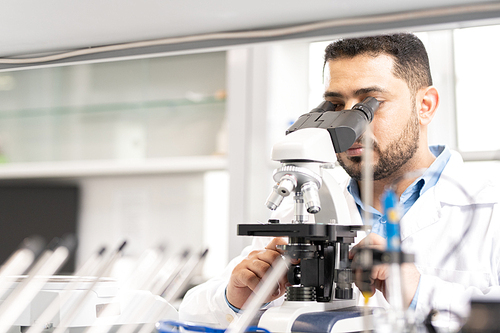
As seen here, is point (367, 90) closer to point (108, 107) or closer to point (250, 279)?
point (250, 279)

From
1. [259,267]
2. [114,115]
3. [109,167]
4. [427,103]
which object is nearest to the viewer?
[259,267]

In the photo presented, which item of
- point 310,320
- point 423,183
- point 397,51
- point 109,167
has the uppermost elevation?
point 397,51

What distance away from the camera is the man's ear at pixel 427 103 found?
4.92 feet

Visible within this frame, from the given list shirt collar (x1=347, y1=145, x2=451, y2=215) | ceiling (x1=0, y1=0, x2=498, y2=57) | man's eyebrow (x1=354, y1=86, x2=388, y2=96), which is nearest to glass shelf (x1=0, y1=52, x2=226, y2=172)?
shirt collar (x1=347, y1=145, x2=451, y2=215)

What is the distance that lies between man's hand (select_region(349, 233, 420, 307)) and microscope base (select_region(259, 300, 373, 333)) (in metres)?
0.05

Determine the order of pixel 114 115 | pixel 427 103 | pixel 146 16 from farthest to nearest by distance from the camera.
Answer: pixel 114 115 < pixel 427 103 < pixel 146 16

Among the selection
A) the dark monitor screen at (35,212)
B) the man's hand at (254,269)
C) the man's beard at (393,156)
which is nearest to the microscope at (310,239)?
the man's hand at (254,269)

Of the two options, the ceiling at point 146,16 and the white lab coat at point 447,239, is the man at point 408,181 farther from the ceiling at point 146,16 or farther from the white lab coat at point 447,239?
the ceiling at point 146,16

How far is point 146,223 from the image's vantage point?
2705 mm

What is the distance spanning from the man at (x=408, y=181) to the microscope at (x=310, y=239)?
0.46 meters

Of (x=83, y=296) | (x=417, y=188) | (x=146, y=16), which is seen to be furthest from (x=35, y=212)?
(x=146, y=16)

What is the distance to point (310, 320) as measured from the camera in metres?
0.64

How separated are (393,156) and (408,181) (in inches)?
5.2

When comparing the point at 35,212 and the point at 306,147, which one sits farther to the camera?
the point at 35,212
